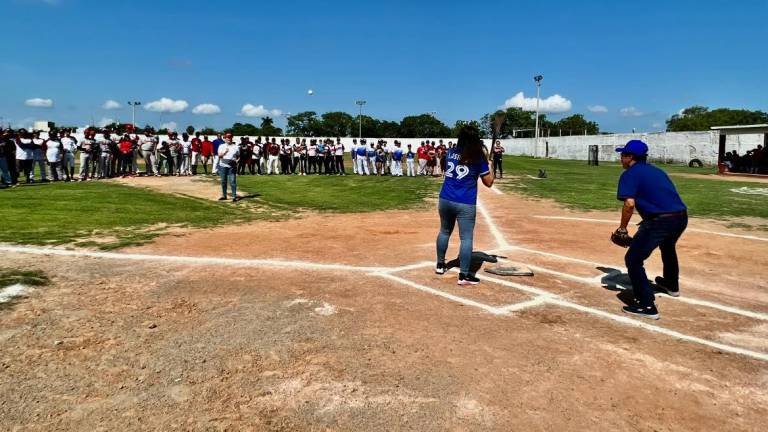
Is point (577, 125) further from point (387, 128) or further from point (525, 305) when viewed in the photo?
point (525, 305)

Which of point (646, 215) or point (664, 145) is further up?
point (664, 145)

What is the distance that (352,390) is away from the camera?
3572 mm

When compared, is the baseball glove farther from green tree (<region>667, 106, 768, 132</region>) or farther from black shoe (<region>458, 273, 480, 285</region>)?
green tree (<region>667, 106, 768, 132</region>)

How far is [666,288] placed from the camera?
20.2 ft

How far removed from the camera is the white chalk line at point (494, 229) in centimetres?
911

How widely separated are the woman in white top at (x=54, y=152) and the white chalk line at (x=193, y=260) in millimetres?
11361

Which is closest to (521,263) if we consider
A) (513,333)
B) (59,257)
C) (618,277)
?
(618,277)

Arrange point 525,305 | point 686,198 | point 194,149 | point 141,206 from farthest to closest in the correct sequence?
point 194,149
point 686,198
point 141,206
point 525,305

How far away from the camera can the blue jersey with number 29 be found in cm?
617

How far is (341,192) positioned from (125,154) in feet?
30.3

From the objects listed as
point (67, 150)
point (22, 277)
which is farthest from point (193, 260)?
point (67, 150)

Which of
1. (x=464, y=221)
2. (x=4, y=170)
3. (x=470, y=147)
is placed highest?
(x=470, y=147)

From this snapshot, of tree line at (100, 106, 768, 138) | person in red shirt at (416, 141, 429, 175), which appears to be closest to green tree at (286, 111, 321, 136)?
tree line at (100, 106, 768, 138)

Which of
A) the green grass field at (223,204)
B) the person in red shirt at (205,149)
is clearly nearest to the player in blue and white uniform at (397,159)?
the green grass field at (223,204)
